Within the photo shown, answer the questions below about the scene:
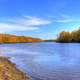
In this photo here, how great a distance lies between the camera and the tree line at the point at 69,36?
534 ft

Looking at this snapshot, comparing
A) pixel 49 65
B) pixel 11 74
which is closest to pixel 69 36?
pixel 49 65

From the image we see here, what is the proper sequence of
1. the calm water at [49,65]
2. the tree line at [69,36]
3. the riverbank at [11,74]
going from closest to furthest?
the riverbank at [11,74] → the calm water at [49,65] → the tree line at [69,36]

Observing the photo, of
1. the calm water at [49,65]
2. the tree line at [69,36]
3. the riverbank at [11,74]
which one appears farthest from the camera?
the tree line at [69,36]

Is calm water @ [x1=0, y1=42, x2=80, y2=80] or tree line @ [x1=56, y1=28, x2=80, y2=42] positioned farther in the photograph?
tree line @ [x1=56, y1=28, x2=80, y2=42]

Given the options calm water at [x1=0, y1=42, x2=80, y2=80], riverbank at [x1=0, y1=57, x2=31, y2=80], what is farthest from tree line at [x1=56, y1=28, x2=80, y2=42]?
riverbank at [x1=0, y1=57, x2=31, y2=80]

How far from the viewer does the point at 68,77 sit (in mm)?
18859

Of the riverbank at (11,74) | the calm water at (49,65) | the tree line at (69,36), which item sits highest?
the tree line at (69,36)

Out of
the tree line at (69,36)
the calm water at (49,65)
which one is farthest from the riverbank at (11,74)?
the tree line at (69,36)

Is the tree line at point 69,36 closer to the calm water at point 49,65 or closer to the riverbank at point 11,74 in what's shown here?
the calm water at point 49,65

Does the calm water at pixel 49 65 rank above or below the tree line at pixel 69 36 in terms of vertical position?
below

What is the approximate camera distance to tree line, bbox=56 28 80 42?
534 ft

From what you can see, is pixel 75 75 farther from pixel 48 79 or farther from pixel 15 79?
pixel 15 79

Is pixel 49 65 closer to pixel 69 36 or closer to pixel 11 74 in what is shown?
pixel 11 74

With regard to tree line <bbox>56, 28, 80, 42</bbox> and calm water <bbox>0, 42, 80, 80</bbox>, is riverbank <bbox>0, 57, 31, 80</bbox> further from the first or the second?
tree line <bbox>56, 28, 80, 42</bbox>
